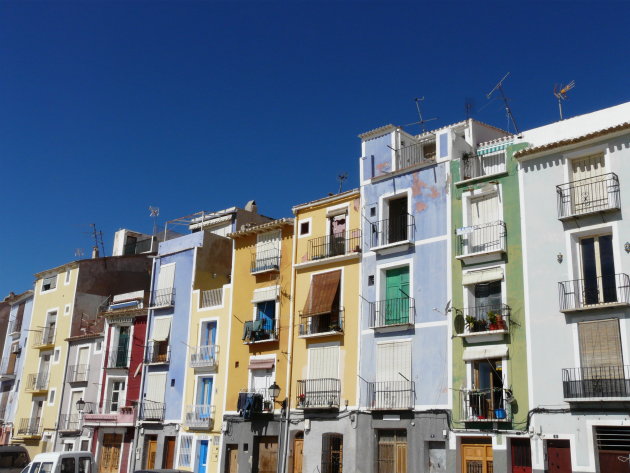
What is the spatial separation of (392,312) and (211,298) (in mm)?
11961

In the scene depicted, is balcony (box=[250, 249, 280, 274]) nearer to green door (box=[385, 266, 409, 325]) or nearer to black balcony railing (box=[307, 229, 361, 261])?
black balcony railing (box=[307, 229, 361, 261])

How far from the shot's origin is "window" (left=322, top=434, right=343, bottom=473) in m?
30.8

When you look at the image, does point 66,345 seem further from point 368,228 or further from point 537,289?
point 537,289

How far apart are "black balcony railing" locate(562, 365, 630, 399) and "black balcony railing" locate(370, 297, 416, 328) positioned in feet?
23.2

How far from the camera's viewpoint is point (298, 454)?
107 feet

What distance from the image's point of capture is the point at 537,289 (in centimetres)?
2572

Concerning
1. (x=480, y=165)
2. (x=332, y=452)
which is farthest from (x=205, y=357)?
(x=480, y=165)

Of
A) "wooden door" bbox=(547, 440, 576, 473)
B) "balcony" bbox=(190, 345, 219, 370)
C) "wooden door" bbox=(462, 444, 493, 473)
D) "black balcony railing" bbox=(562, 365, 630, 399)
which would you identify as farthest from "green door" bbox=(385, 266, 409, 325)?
"balcony" bbox=(190, 345, 219, 370)

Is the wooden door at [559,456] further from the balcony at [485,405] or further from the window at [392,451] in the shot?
the window at [392,451]

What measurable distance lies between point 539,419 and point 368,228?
11.3 m

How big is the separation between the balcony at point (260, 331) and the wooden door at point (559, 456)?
14.2 metres

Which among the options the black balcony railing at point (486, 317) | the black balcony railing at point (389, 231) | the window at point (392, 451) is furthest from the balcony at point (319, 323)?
the black balcony railing at point (486, 317)

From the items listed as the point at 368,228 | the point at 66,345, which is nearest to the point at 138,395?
the point at 66,345

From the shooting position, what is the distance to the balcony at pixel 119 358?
42.8m
